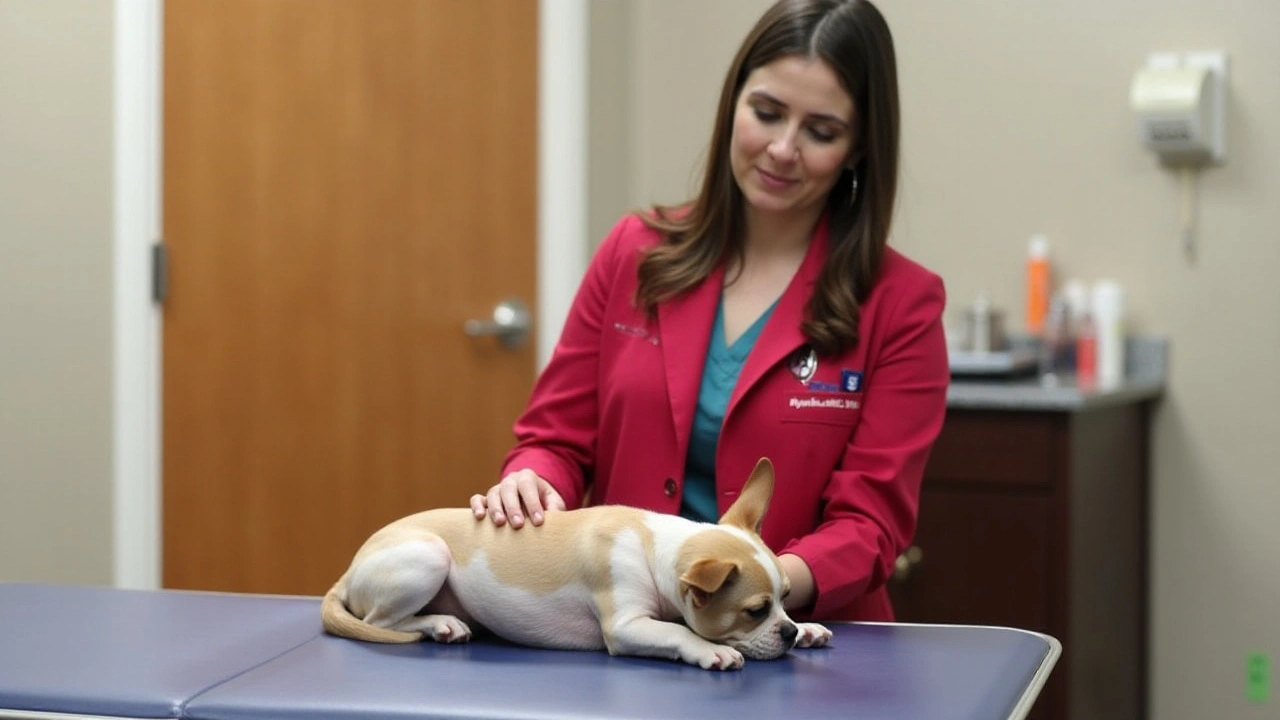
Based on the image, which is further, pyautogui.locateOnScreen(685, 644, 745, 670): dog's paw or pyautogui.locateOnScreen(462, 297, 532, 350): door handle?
pyautogui.locateOnScreen(462, 297, 532, 350): door handle

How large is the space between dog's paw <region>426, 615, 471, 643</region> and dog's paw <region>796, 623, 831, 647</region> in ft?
Result: 1.05

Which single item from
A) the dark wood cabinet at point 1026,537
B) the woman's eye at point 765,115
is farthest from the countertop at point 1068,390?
the woman's eye at point 765,115

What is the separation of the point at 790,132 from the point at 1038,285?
1.53m

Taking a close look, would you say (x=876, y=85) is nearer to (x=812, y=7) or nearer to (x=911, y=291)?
(x=812, y=7)

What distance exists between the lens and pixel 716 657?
136 cm

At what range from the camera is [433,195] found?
3.14m

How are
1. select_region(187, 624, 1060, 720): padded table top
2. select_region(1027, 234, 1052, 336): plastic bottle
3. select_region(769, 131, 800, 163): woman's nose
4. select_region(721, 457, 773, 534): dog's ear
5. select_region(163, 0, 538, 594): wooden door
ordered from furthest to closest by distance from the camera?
select_region(1027, 234, 1052, 336): plastic bottle, select_region(163, 0, 538, 594): wooden door, select_region(769, 131, 800, 163): woman's nose, select_region(721, 457, 773, 534): dog's ear, select_region(187, 624, 1060, 720): padded table top

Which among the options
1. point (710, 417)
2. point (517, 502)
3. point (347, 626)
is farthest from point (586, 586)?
point (710, 417)

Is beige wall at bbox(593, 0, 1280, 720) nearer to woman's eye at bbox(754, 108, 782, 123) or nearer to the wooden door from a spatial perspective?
the wooden door

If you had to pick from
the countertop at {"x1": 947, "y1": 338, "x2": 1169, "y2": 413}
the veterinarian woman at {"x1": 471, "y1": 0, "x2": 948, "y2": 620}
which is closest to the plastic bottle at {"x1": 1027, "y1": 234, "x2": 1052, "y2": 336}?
the countertop at {"x1": 947, "y1": 338, "x2": 1169, "y2": 413}

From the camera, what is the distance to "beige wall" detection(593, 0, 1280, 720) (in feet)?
9.86

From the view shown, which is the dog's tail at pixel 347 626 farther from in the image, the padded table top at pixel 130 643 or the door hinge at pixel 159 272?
the door hinge at pixel 159 272

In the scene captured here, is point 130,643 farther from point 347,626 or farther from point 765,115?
point 765,115

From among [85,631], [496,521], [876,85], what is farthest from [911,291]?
[85,631]
